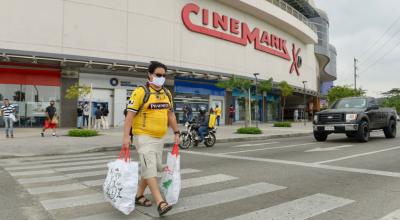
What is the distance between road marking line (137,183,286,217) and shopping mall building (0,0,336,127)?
1975cm

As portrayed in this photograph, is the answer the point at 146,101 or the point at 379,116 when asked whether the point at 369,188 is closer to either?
the point at 146,101

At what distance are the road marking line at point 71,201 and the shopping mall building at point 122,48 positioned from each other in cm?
1903

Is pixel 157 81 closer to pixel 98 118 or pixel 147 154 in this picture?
pixel 147 154

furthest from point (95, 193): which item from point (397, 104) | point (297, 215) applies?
point (397, 104)

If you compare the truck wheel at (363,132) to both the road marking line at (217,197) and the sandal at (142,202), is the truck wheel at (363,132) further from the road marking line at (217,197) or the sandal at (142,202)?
the sandal at (142,202)

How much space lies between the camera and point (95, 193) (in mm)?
5672

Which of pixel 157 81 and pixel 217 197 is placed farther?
pixel 217 197

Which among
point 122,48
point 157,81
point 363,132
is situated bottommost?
point 363,132

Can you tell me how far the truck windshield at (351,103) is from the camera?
1533 cm

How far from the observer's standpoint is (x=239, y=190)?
19.2 ft

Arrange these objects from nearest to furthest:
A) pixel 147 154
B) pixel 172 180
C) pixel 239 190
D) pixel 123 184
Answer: pixel 123 184
pixel 147 154
pixel 172 180
pixel 239 190

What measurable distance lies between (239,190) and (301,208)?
1.27 metres

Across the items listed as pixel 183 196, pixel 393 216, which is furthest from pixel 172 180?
pixel 393 216

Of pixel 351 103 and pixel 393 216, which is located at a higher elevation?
pixel 351 103
